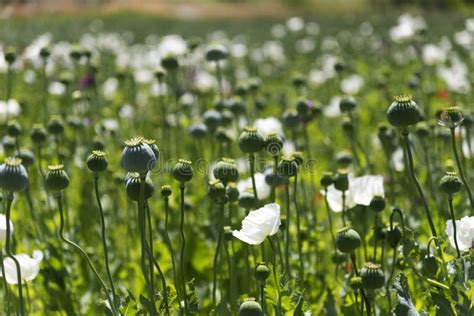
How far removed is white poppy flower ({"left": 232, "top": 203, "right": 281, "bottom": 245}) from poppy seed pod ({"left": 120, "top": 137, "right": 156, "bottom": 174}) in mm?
272

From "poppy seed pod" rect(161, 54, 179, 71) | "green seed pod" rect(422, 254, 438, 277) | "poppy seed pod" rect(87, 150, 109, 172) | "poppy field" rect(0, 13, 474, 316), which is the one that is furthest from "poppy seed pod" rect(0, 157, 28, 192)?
"poppy seed pod" rect(161, 54, 179, 71)

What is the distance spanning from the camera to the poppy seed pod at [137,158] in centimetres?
122

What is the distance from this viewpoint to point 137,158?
3.99ft

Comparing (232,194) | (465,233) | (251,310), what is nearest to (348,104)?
(232,194)

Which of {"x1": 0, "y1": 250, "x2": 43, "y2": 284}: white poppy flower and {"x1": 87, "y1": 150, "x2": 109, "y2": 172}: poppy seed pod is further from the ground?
{"x1": 87, "y1": 150, "x2": 109, "y2": 172}: poppy seed pod

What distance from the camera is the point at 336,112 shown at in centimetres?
355

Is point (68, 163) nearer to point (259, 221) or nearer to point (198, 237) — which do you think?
point (198, 237)

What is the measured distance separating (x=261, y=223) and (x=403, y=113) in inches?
13.5

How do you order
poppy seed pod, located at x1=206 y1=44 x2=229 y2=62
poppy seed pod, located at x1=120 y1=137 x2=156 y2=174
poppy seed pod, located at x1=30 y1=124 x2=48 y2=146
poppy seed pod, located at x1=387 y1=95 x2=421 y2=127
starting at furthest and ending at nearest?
poppy seed pod, located at x1=206 y1=44 x2=229 y2=62
poppy seed pod, located at x1=30 y1=124 x2=48 y2=146
poppy seed pod, located at x1=387 y1=95 x2=421 y2=127
poppy seed pod, located at x1=120 y1=137 x2=156 y2=174

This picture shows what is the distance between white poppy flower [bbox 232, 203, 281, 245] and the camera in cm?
140

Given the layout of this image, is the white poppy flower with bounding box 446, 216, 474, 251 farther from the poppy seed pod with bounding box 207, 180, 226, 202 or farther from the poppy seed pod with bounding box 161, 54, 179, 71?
the poppy seed pod with bounding box 161, 54, 179, 71

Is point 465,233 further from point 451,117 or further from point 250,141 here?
point 250,141

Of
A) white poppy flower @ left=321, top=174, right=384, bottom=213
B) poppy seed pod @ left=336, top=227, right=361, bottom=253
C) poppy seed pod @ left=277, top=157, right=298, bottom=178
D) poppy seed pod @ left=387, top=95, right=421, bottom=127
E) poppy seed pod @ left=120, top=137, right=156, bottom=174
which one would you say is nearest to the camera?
poppy seed pod @ left=120, top=137, right=156, bottom=174

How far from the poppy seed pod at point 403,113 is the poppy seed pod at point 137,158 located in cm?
46
